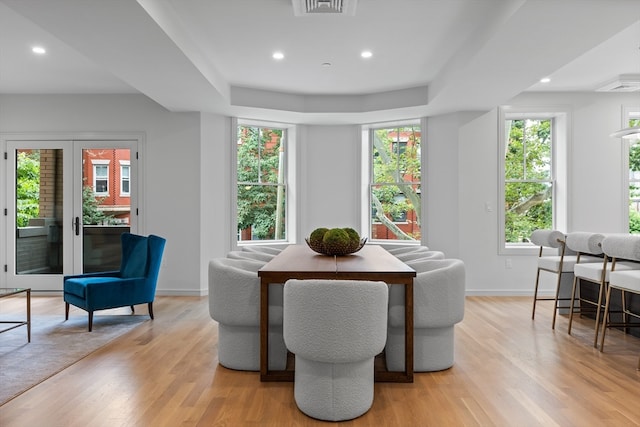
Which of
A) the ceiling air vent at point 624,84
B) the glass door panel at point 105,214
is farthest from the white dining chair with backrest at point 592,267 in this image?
the glass door panel at point 105,214

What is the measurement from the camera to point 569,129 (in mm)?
6449

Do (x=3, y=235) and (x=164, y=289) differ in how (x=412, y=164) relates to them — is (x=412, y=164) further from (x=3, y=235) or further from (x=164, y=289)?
(x=3, y=235)

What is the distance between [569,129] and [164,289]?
19.4 feet

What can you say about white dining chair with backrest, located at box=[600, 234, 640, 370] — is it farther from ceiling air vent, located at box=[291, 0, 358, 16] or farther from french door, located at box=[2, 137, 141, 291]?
french door, located at box=[2, 137, 141, 291]

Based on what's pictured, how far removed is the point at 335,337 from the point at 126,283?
304 centimetres

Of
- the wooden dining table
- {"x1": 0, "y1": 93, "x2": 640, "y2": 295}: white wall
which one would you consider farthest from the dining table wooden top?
{"x1": 0, "y1": 93, "x2": 640, "y2": 295}: white wall

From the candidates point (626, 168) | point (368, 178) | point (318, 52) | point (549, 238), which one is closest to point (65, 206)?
point (318, 52)

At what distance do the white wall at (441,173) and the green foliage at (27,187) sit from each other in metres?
0.28

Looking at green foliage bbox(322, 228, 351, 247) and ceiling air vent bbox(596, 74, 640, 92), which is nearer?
green foliage bbox(322, 228, 351, 247)

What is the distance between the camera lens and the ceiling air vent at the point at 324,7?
3.53 metres

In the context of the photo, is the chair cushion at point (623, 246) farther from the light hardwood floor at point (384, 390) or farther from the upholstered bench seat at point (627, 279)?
the light hardwood floor at point (384, 390)

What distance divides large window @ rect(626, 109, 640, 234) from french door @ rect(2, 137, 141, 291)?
679 centimetres

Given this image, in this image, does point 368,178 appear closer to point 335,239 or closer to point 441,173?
point 441,173

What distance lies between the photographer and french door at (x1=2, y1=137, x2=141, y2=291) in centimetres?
652
